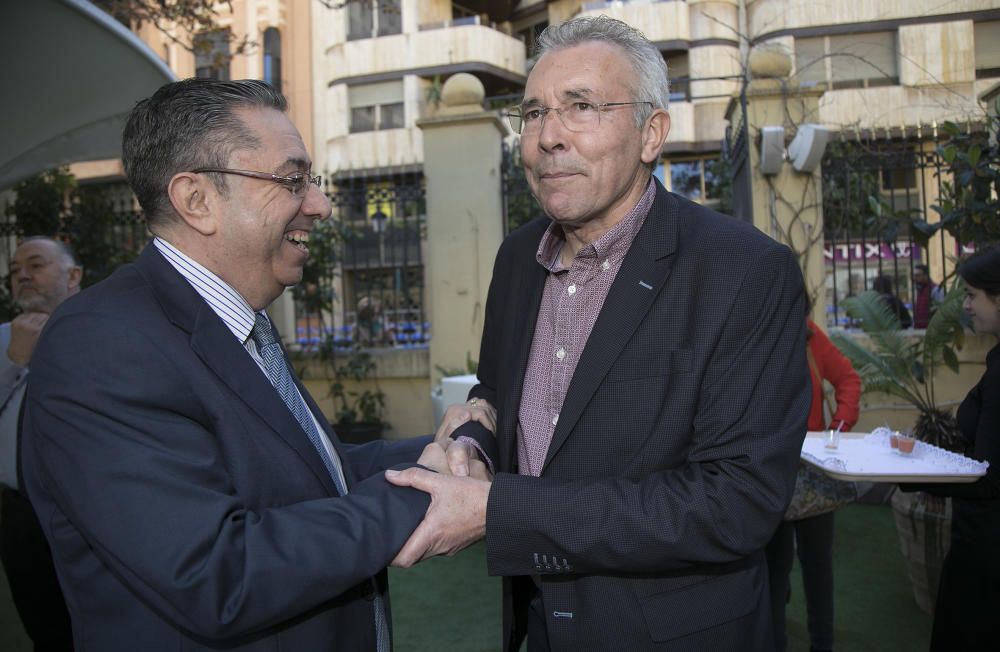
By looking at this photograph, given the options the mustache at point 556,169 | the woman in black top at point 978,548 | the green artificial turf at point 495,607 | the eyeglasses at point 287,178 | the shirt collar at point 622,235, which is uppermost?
the mustache at point 556,169

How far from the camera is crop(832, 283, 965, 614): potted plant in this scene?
4441 millimetres

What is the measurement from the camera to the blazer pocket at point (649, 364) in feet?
5.56

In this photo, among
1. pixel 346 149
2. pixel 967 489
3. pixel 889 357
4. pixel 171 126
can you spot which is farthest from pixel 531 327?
pixel 346 149

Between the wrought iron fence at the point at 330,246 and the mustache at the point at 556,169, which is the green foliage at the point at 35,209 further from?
the mustache at the point at 556,169

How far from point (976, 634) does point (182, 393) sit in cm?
297

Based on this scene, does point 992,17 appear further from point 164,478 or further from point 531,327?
point 164,478

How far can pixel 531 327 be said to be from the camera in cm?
207

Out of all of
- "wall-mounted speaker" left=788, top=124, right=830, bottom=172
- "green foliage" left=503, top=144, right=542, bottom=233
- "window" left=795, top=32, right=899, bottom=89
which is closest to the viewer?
"wall-mounted speaker" left=788, top=124, right=830, bottom=172

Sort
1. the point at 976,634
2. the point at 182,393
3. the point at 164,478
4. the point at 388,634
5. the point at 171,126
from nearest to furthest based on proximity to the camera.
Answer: the point at 164,478 < the point at 182,393 < the point at 171,126 < the point at 388,634 < the point at 976,634

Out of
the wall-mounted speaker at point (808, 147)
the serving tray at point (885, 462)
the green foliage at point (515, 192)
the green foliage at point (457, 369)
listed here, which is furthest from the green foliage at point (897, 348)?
the green foliage at point (457, 369)

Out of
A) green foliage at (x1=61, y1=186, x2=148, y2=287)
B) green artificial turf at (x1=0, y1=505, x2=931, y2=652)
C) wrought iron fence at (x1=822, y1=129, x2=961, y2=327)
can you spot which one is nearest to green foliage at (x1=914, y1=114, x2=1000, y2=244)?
wrought iron fence at (x1=822, y1=129, x2=961, y2=327)

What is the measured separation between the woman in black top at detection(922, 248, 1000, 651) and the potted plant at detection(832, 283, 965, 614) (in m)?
0.65

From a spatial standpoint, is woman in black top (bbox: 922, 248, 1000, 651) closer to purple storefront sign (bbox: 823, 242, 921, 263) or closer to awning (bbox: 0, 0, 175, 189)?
purple storefront sign (bbox: 823, 242, 921, 263)

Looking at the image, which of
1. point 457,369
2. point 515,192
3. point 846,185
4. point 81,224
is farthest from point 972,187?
point 81,224
